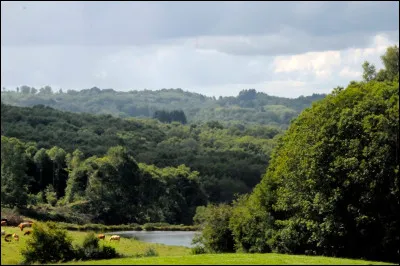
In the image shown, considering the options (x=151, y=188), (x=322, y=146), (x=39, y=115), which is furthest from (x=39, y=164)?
(x=322, y=146)

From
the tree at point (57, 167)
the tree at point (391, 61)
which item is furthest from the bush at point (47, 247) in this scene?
the tree at point (57, 167)

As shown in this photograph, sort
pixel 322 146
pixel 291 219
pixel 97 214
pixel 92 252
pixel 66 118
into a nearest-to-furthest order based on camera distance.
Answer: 1. pixel 92 252
2. pixel 322 146
3. pixel 291 219
4. pixel 97 214
5. pixel 66 118

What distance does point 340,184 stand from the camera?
44031mm

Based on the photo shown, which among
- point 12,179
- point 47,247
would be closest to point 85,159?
point 12,179

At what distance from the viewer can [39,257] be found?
38.6 metres

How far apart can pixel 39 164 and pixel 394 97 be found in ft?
274

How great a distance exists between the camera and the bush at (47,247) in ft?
127

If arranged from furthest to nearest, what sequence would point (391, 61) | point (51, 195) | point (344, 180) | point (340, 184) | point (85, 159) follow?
1. point (85, 159)
2. point (51, 195)
3. point (391, 61)
4. point (340, 184)
5. point (344, 180)

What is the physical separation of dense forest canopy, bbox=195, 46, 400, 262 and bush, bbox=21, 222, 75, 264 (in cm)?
1724

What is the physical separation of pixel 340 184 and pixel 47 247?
20.8 meters

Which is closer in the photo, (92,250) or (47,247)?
(47,247)

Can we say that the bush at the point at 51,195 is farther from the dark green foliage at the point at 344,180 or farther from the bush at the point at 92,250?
the dark green foliage at the point at 344,180

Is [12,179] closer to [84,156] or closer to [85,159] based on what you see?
[85,159]

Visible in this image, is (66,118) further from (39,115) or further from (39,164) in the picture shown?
(39,164)
